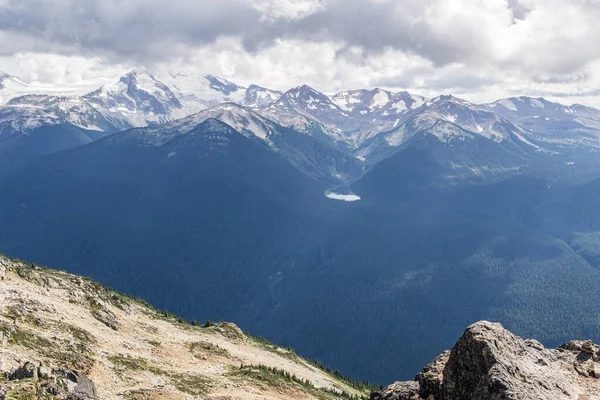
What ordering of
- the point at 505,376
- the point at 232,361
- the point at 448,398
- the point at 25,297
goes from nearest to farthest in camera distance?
the point at 505,376
the point at 448,398
the point at 25,297
the point at 232,361

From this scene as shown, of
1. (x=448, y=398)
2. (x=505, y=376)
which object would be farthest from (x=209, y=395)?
(x=505, y=376)

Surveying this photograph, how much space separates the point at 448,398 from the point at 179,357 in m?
62.4

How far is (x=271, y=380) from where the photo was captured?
289ft

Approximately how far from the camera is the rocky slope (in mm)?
55094

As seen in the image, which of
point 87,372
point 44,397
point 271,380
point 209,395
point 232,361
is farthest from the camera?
point 232,361

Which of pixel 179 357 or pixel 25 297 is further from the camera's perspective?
pixel 179 357

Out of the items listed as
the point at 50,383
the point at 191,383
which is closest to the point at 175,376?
the point at 191,383

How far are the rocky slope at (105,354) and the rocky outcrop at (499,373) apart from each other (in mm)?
36486

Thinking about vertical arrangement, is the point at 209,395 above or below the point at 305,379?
above

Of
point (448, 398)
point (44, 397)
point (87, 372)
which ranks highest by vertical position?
point (448, 398)

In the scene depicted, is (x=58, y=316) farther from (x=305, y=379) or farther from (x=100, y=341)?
(x=305, y=379)

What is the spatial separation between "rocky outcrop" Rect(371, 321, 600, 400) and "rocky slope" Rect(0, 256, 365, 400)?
120 feet

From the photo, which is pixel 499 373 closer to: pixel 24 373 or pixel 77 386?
pixel 77 386

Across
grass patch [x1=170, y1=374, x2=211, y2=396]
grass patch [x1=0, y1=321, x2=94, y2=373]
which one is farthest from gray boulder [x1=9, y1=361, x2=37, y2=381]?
grass patch [x1=170, y1=374, x2=211, y2=396]
